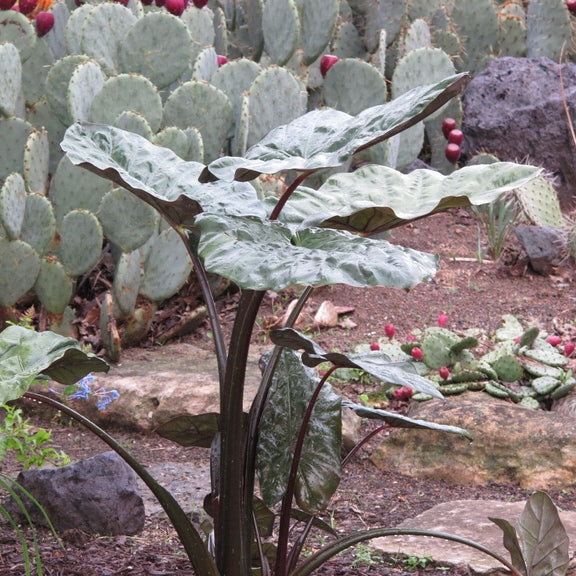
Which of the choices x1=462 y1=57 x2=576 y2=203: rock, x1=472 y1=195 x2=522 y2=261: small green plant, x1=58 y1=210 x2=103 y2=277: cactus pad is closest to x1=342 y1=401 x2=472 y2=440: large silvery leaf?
x1=58 y1=210 x2=103 y2=277: cactus pad

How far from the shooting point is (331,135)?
1533 millimetres

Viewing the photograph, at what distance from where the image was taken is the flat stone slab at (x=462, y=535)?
211cm

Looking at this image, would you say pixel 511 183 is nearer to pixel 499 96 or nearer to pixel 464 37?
pixel 499 96

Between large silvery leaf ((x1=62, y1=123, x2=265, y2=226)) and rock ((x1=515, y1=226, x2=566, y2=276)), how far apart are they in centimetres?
332

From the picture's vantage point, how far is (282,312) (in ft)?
13.9

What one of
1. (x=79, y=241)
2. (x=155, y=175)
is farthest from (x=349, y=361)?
(x=79, y=241)

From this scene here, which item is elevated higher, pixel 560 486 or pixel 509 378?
pixel 509 378

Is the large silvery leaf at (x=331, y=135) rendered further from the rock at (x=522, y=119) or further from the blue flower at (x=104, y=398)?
the rock at (x=522, y=119)

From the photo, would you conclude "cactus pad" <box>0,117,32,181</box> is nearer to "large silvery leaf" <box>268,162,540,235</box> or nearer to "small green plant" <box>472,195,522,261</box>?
"small green plant" <box>472,195,522,261</box>

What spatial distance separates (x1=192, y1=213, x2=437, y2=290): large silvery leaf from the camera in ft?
3.93

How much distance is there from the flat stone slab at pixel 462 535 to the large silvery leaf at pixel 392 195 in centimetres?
96

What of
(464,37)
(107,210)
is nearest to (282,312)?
(107,210)

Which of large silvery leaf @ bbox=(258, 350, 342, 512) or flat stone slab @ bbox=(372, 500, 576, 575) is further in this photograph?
flat stone slab @ bbox=(372, 500, 576, 575)

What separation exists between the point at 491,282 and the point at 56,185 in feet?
7.42
